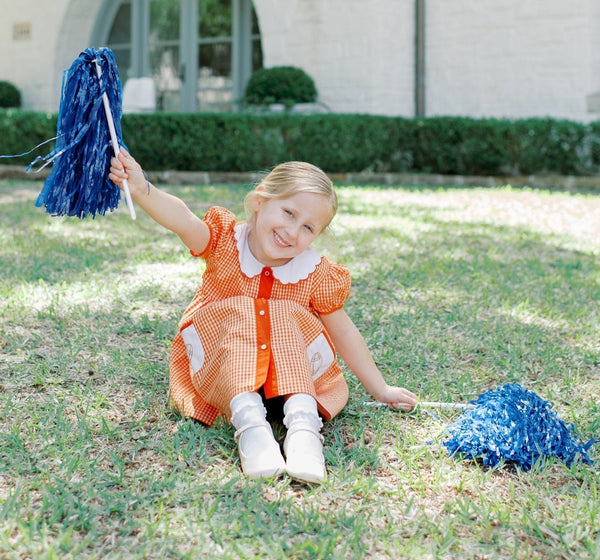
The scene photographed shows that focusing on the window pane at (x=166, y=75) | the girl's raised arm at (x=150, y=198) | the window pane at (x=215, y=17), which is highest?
the window pane at (x=215, y=17)

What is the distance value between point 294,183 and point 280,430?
644 millimetres

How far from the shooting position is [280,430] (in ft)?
6.43

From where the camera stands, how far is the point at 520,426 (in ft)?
5.97

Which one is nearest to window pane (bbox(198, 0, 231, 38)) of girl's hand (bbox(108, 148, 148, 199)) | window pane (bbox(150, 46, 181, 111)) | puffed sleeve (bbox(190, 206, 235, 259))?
window pane (bbox(150, 46, 181, 111))

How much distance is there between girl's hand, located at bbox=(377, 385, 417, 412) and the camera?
2094 millimetres

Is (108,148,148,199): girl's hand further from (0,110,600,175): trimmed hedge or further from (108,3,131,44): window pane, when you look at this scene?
(108,3,131,44): window pane

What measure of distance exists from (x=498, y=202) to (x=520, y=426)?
5114 mm

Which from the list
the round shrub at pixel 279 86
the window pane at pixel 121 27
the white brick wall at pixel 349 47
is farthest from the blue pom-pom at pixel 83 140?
the window pane at pixel 121 27

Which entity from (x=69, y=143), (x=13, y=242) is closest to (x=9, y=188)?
(x=13, y=242)

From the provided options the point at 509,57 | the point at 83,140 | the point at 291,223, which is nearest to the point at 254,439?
the point at 291,223

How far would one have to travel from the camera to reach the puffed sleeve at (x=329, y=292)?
207 centimetres

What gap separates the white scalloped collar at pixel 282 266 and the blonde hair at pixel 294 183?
0.43 ft

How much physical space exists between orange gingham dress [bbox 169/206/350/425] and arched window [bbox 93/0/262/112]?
8.82 metres

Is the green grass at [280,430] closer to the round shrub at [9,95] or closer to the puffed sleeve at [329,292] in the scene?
the puffed sleeve at [329,292]
